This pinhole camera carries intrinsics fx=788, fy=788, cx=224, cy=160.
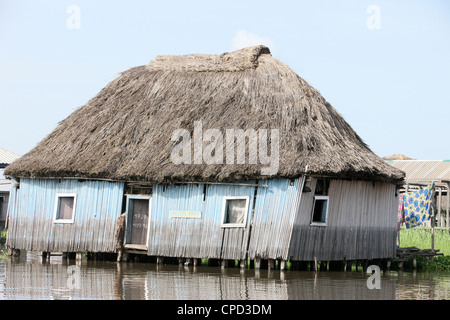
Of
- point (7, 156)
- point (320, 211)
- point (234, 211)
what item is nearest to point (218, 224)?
point (234, 211)

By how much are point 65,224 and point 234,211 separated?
606 centimetres

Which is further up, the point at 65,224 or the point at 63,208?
the point at 63,208

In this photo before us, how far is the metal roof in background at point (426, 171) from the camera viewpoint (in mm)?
38875

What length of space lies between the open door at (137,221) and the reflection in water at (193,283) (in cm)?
78

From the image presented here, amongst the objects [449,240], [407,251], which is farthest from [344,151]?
[449,240]

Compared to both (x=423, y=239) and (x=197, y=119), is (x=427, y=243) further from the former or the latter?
(x=197, y=119)

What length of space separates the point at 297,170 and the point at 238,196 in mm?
2138

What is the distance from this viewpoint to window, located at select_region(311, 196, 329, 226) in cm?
2219

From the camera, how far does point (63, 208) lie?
25.6 meters

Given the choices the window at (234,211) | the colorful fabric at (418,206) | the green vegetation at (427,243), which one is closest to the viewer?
the window at (234,211)

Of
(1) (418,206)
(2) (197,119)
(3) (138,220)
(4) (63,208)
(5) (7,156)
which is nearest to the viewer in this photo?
(2) (197,119)

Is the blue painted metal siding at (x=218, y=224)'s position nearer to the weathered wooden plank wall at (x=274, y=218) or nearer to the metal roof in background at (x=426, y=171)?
the weathered wooden plank wall at (x=274, y=218)

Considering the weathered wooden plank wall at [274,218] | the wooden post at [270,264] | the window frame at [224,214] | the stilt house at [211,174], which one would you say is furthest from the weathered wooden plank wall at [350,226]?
the window frame at [224,214]

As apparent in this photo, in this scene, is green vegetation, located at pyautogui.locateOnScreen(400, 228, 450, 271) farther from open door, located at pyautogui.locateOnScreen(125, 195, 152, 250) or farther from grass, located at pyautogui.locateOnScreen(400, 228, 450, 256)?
open door, located at pyautogui.locateOnScreen(125, 195, 152, 250)
